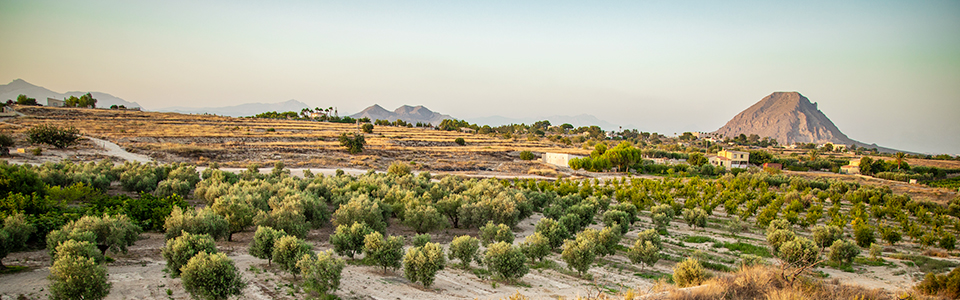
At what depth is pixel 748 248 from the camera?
1962 centimetres

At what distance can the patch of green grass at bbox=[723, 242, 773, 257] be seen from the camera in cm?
1891

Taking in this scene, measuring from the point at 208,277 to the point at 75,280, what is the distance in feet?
8.18

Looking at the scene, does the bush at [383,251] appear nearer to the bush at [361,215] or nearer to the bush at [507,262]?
the bush at [507,262]

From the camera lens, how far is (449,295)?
1159 centimetres

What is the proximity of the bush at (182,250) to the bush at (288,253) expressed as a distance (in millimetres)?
1764

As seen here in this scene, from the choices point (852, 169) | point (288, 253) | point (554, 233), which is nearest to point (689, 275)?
point (554, 233)

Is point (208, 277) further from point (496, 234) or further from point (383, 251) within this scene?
point (496, 234)

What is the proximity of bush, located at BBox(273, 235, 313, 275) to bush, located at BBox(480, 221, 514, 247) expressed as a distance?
736 cm

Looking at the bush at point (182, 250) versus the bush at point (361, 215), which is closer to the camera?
the bush at point (182, 250)

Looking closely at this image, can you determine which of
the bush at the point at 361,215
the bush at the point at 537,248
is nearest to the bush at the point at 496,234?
the bush at the point at 537,248

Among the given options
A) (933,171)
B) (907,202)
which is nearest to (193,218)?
(907,202)

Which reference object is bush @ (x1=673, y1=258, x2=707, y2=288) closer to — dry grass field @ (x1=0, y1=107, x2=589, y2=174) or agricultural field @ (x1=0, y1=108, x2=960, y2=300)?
agricultural field @ (x1=0, y1=108, x2=960, y2=300)

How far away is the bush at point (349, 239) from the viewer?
1403cm

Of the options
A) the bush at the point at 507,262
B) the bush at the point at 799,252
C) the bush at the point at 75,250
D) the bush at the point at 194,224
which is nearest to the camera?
the bush at the point at 75,250
